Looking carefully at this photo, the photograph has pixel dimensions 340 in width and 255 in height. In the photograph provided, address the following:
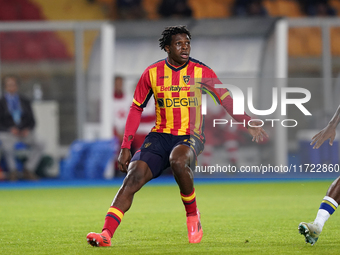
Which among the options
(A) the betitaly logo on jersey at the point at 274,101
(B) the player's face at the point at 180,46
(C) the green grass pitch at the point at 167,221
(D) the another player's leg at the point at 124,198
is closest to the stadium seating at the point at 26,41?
(C) the green grass pitch at the point at 167,221

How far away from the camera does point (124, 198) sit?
4348 mm

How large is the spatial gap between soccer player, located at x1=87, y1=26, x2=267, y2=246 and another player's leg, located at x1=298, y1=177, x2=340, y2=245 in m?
0.65

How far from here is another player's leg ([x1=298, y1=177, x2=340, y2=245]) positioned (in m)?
4.09

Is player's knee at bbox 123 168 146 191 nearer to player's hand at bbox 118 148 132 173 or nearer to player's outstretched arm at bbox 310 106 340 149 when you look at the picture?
player's hand at bbox 118 148 132 173

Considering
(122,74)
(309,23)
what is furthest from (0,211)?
(309,23)

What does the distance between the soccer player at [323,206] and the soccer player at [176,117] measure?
440 millimetres

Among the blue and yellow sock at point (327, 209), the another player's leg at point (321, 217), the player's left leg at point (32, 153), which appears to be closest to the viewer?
the another player's leg at point (321, 217)

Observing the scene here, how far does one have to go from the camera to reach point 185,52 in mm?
4562

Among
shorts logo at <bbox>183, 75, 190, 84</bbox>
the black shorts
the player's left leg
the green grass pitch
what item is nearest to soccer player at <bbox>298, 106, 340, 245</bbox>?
the green grass pitch

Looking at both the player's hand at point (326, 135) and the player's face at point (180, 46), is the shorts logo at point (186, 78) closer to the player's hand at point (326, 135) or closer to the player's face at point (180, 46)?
the player's face at point (180, 46)

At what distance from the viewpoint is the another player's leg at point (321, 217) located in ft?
13.4

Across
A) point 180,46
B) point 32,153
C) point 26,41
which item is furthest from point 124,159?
point 26,41

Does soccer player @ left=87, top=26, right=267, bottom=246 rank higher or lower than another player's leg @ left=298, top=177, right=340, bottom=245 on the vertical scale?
higher

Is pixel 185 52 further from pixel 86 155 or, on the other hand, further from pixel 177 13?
pixel 177 13
